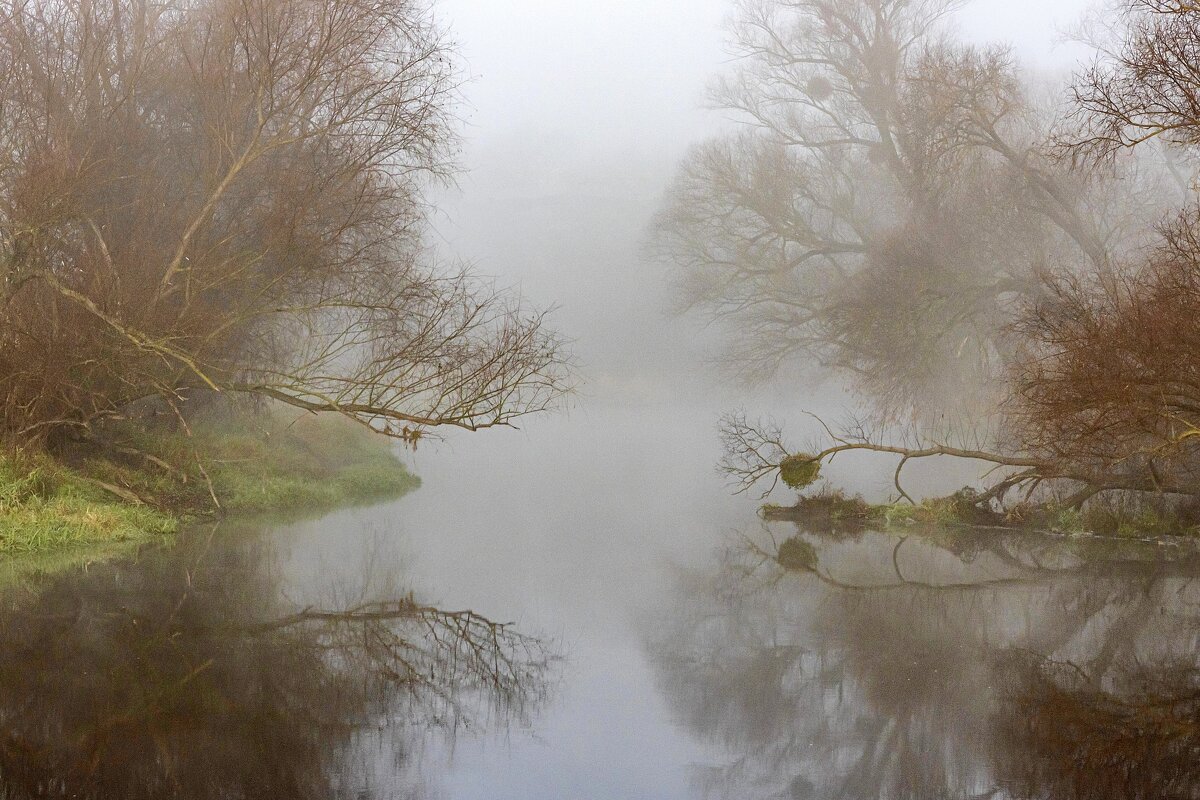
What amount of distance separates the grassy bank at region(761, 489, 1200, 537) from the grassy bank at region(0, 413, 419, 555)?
7.60m

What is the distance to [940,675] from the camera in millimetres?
7570

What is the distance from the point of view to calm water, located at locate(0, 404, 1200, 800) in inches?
221

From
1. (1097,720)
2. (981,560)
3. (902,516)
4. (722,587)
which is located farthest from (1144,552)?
(1097,720)

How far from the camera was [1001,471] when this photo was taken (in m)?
24.5

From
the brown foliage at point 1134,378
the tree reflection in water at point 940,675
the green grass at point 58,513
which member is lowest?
the green grass at point 58,513

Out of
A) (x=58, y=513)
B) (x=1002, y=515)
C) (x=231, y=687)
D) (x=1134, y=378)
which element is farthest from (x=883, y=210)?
(x=231, y=687)

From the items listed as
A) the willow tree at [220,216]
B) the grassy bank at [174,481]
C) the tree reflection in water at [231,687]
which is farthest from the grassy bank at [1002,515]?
the tree reflection in water at [231,687]

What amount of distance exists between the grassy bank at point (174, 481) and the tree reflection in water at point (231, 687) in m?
2.47

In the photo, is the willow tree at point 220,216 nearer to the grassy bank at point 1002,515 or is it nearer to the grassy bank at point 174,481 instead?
the grassy bank at point 174,481

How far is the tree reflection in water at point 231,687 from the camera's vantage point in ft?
17.9

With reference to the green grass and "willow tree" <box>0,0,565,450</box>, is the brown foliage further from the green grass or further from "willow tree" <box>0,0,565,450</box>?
the green grass

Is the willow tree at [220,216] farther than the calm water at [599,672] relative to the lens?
Yes

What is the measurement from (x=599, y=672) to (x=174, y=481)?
982 cm

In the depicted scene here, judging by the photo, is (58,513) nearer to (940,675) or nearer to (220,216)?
(220,216)
